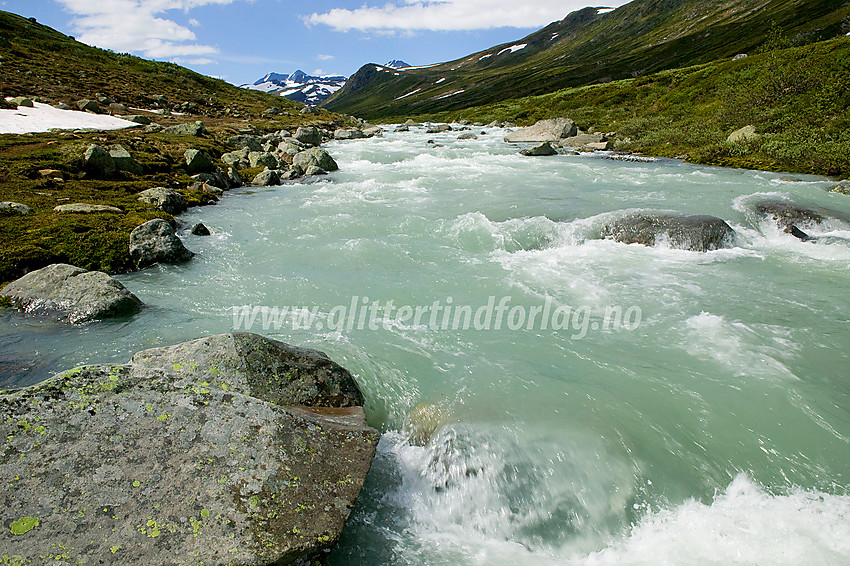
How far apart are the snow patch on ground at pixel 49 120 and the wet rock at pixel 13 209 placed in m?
24.1

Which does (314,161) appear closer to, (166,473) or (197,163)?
(197,163)

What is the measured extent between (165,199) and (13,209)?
17.6ft

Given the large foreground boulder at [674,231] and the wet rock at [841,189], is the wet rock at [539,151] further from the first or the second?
the large foreground boulder at [674,231]

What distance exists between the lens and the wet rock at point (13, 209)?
47.5 feet

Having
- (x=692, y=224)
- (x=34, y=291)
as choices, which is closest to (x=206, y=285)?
(x=34, y=291)

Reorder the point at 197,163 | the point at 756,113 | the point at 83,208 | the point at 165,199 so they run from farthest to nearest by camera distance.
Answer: the point at 756,113, the point at 197,163, the point at 165,199, the point at 83,208

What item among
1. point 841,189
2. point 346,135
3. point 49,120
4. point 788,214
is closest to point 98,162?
point 49,120

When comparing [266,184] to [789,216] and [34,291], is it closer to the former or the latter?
[34,291]

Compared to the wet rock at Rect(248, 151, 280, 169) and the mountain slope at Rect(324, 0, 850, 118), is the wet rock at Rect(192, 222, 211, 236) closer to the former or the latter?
the wet rock at Rect(248, 151, 280, 169)

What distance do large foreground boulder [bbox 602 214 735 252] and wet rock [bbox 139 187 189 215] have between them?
18544 millimetres

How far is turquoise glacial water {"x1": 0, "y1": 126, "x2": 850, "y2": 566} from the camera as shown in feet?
17.0

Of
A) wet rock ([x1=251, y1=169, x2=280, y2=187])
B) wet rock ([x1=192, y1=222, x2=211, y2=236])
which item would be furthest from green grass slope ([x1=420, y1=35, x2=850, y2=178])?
wet rock ([x1=192, y1=222, x2=211, y2=236])

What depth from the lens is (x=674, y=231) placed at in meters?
14.9

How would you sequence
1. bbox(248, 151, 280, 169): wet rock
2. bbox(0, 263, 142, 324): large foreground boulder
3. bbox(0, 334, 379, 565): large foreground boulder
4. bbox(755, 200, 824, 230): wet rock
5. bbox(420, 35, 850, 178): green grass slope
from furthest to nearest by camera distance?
bbox(248, 151, 280, 169): wet rock, bbox(420, 35, 850, 178): green grass slope, bbox(755, 200, 824, 230): wet rock, bbox(0, 263, 142, 324): large foreground boulder, bbox(0, 334, 379, 565): large foreground boulder
